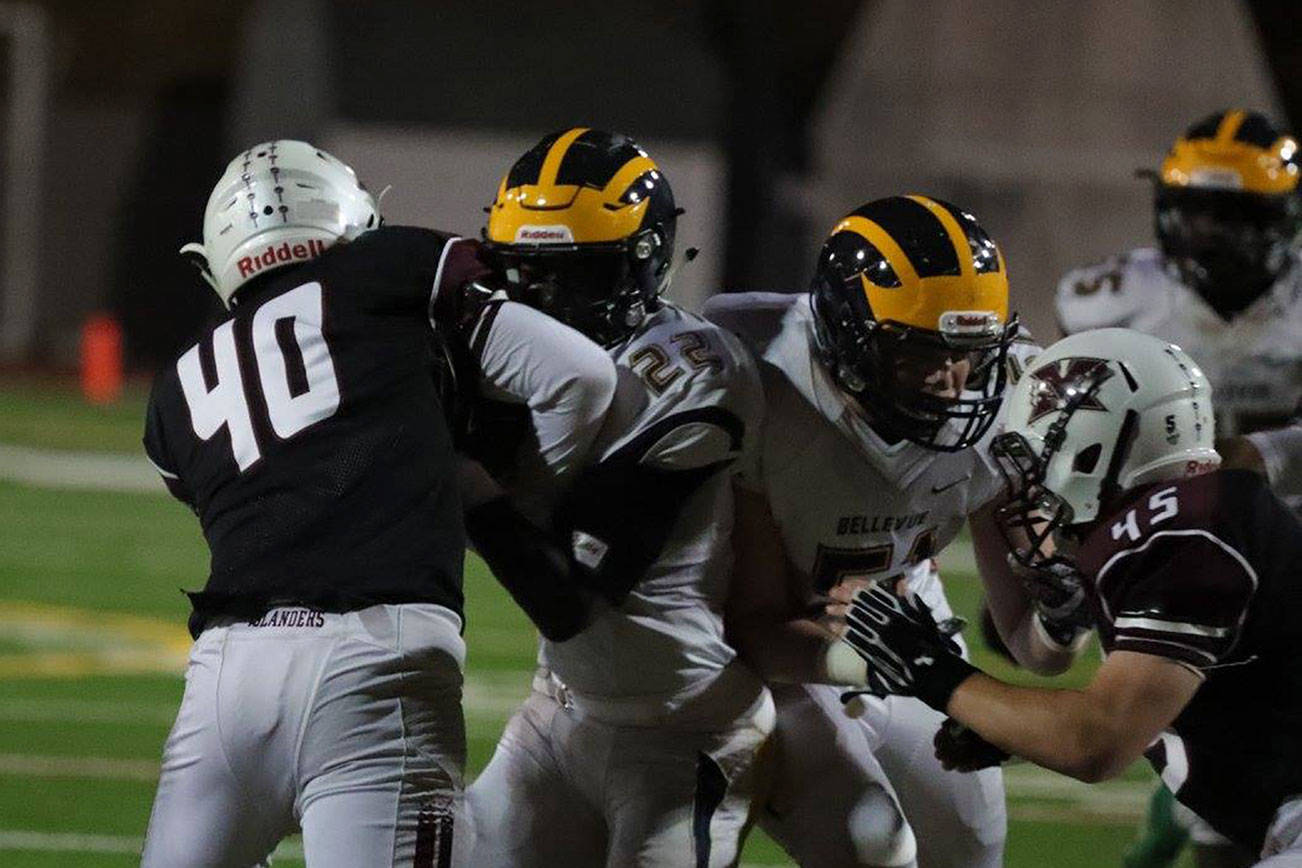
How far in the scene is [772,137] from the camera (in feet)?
69.1

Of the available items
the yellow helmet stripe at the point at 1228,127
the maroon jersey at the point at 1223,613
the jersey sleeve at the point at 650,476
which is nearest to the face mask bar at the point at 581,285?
the jersey sleeve at the point at 650,476

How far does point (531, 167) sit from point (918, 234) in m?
0.78

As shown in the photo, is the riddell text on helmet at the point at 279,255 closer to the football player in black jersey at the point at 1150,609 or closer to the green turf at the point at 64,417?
the football player in black jersey at the point at 1150,609

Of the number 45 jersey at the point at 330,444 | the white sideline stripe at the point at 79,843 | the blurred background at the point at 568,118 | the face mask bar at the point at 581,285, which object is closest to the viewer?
the number 45 jersey at the point at 330,444

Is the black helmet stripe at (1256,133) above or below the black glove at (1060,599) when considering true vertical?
above

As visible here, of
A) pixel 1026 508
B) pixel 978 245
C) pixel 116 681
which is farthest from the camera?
pixel 116 681

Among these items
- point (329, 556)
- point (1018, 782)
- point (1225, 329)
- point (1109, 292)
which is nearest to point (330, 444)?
point (329, 556)

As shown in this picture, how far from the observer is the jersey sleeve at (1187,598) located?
3314 millimetres

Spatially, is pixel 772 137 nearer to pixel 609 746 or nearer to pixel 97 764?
pixel 97 764

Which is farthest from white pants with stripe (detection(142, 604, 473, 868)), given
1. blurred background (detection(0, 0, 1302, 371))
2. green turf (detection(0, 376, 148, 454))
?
blurred background (detection(0, 0, 1302, 371))

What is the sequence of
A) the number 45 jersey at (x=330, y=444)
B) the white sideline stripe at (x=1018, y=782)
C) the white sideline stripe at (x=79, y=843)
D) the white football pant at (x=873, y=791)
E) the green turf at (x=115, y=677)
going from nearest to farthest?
the number 45 jersey at (x=330, y=444)
the white football pant at (x=873, y=791)
the white sideline stripe at (x=79, y=843)
the green turf at (x=115, y=677)
the white sideline stripe at (x=1018, y=782)

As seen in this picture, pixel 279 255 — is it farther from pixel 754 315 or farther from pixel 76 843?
pixel 76 843

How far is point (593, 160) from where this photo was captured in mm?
4238

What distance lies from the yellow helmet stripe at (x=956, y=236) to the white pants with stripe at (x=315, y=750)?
111 centimetres
